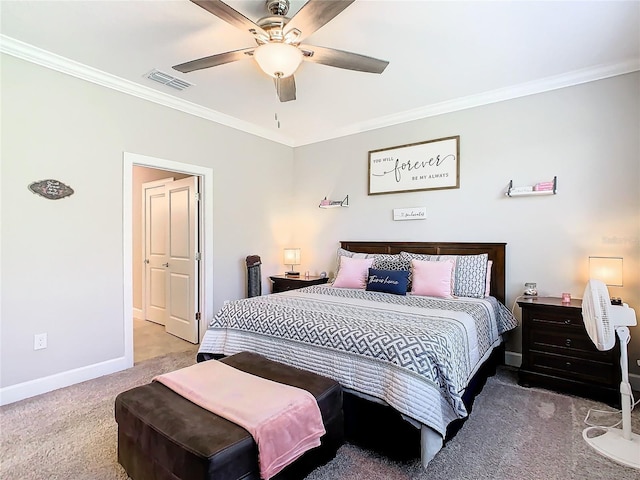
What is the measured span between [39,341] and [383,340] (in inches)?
110

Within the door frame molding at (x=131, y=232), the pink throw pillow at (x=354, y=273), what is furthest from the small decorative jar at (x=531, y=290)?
the door frame molding at (x=131, y=232)

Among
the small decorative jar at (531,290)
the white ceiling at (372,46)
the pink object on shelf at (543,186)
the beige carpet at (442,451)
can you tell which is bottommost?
the beige carpet at (442,451)

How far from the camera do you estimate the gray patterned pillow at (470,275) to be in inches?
128

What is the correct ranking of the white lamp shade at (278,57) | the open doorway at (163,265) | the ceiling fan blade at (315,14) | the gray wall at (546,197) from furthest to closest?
the open doorway at (163,265) < the gray wall at (546,197) < the white lamp shade at (278,57) < the ceiling fan blade at (315,14)

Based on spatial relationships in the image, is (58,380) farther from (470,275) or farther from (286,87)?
(470,275)

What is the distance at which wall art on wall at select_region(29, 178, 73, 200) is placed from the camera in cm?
277

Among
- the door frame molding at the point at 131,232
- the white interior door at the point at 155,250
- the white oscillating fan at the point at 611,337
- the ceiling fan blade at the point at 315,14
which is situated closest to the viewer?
the ceiling fan blade at the point at 315,14

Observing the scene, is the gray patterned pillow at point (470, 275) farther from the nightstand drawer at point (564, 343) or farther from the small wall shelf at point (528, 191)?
the small wall shelf at point (528, 191)

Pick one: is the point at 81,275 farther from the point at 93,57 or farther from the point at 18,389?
the point at 93,57

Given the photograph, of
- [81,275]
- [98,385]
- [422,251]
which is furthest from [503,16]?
[98,385]

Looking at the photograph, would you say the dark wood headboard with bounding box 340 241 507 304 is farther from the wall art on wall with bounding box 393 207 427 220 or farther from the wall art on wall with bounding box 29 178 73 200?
the wall art on wall with bounding box 29 178 73 200

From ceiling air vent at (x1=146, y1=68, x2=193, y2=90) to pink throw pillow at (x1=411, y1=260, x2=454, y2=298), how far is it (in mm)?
2888

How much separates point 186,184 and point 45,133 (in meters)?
1.55

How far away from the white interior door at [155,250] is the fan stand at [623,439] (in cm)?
467
